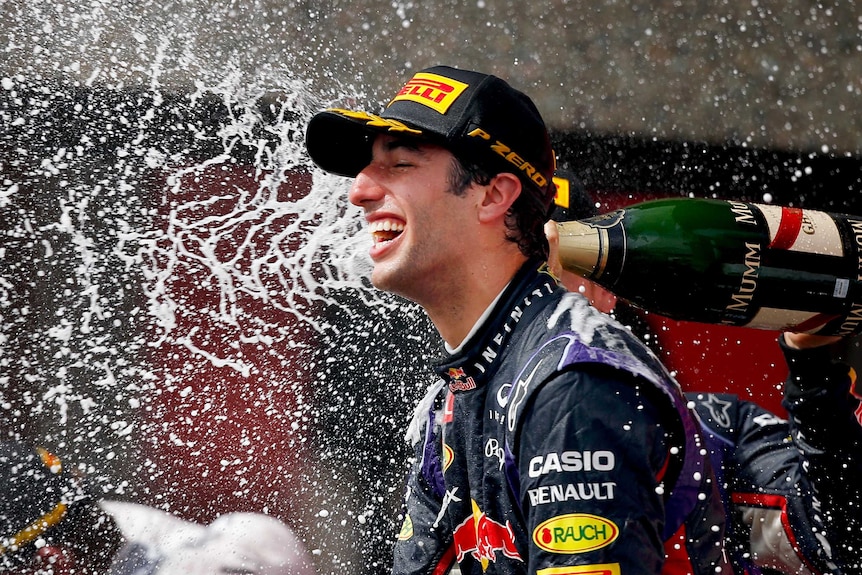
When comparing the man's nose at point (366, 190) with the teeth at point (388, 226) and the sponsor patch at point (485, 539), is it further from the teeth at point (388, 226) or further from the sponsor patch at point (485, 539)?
the sponsor patch at point (485, 539)

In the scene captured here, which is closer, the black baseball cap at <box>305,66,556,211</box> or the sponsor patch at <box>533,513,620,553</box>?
the sponsor patch at <box>533,513,620,553</box>

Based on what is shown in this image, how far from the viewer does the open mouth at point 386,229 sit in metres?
1.63

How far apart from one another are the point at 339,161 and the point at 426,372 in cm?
145

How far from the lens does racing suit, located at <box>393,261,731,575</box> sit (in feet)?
3.86

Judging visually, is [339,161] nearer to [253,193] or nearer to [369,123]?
[369,123]

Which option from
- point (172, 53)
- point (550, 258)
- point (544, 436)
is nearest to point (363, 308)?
point (172, 53)

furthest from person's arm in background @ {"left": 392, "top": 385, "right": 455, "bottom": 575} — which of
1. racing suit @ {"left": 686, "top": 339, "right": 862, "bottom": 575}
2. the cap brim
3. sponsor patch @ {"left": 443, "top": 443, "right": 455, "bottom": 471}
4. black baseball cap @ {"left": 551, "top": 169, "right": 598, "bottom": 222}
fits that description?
black baseball cap @ {"left": 551, "top": 169, "right": 598, "bottom": 222}

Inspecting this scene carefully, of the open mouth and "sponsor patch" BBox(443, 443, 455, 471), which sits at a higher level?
the open mouth

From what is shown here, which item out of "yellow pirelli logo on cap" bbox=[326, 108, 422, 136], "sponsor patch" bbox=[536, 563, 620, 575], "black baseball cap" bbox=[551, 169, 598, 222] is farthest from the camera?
"black baseball cap" bbox=[551, 169, 598, 222]

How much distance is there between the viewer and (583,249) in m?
1.78

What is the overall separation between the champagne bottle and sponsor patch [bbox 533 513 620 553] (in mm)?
717

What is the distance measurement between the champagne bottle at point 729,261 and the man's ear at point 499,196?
0.62 feet

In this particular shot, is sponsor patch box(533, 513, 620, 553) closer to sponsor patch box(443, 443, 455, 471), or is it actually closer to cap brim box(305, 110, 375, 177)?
sponsor patch box(443, 443, 455, 471)

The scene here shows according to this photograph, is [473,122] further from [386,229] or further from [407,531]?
[407,531]
